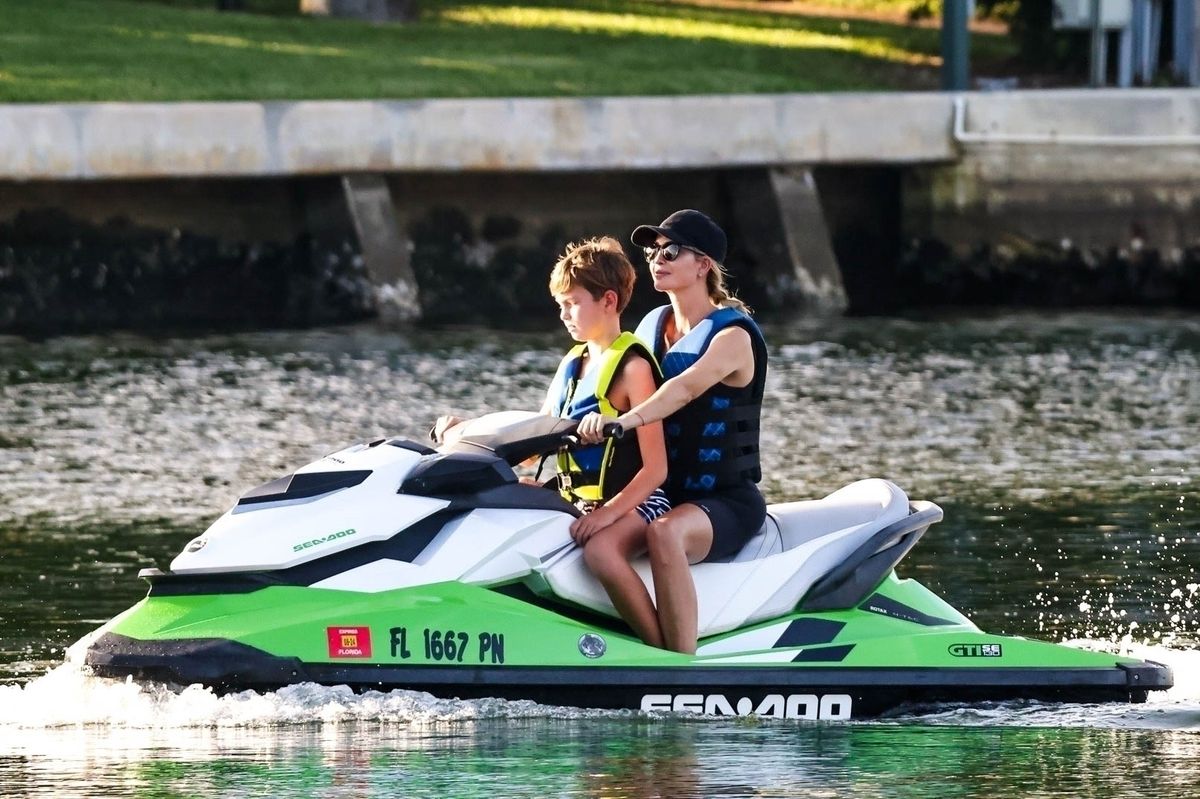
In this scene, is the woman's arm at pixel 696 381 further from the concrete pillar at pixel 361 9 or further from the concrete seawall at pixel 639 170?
the concrete pillar at pixel 361 9

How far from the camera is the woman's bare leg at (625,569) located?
7.92 meters

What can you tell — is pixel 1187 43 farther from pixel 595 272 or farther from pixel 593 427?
pixel 593 427

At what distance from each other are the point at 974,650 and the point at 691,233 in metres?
1.65

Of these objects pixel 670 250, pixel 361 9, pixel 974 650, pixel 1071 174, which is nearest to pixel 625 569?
pixel 670 250

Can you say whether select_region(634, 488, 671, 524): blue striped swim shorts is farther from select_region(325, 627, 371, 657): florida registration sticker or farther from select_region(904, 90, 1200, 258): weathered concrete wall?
select_region(904, 90, 1200, 258): weathered concrete wall

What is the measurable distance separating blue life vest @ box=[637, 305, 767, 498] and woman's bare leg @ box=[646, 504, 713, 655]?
0.16 metres

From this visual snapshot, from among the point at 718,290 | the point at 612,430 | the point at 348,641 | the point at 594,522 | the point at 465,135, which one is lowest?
the point at 348,641

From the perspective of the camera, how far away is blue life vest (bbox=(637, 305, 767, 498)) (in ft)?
26.3

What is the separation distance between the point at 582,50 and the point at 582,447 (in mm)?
20363

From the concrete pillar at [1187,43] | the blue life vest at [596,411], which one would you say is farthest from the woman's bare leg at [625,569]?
the concrete pillar at [1187,43]

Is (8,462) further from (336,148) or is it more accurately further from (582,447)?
(336,148)

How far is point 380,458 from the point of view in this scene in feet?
26.2

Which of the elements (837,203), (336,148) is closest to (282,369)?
(336,148)

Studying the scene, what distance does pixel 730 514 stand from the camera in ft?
26.5
